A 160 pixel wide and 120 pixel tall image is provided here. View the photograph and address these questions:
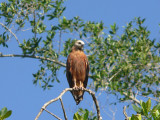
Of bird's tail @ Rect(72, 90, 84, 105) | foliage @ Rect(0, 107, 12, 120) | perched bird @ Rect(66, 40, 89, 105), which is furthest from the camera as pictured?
perched bird @ Rect(66, 40, 89, 105)

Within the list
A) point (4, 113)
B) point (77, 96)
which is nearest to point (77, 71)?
point (77, 96)

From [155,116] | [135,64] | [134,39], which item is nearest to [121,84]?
[135,64]

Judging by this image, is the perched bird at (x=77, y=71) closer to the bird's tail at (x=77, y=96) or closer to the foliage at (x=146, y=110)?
the bird's tail at (x=77, y=96)

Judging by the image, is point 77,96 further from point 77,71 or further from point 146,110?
point 146,110

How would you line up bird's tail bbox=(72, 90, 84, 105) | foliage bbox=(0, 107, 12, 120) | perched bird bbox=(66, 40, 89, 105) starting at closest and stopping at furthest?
1. foliage bbox=(0, 107, 12, 120)
2. bird's tail bbox=(72, 90, 84, 105)
3. perched bird bbox=(66, 40, 89, 105)

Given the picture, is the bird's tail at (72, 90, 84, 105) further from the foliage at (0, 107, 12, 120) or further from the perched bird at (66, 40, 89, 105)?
the foliage at (0, 107, 12, 120)

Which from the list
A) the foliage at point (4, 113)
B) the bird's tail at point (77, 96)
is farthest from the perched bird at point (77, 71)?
the foliage at point (4, 113)

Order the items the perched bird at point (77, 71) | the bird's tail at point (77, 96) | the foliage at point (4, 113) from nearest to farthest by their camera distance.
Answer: the foliage at point (4, 113) → the bird's tail at point (77, 96) → the perched bird at point (77, 71)

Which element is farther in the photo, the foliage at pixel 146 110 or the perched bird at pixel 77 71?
the perched bird at pixel 77 71

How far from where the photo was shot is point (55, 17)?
30.4 ft

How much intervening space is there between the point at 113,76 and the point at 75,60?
1.63 metres

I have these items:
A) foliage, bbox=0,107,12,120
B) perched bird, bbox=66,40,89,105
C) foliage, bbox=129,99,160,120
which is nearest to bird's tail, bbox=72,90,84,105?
perched bird, bbox=66,40,89,105

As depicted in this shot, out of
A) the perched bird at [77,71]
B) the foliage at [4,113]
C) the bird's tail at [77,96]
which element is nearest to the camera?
the foliage at [4,113]

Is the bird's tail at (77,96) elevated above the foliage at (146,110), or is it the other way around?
the bird's tail at (77,96)
